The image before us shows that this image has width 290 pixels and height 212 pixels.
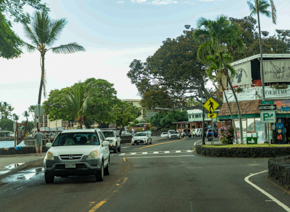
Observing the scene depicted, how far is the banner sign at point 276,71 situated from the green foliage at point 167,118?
63937 mm

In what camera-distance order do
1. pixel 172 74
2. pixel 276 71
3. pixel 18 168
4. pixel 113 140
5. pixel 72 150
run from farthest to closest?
1. pixel 172 74
2. pixel 276 71
3. pixel 113 140
4. pixel 18 168
5. pixel 72 150

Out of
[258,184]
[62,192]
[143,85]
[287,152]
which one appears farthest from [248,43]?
[62,192]

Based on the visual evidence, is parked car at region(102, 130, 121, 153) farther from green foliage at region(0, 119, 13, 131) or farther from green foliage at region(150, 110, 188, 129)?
green foliage at region(0, 119, 13, 131)

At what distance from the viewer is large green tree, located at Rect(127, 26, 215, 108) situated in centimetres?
4009

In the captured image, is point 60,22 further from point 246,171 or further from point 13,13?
point 246,171

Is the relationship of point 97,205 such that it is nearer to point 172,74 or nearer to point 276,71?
point 276,71

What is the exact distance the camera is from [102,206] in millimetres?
7121

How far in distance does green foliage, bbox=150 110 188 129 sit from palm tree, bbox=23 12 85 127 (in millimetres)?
71086

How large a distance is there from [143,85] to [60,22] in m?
22.4

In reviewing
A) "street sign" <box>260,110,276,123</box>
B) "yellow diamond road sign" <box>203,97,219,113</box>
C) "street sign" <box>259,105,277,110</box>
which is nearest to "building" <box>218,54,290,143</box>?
"yellow diamond road sign" <box>203,97,219,113</box>

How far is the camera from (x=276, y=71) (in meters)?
29.5

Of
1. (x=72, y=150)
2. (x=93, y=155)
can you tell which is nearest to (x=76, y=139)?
(x=72, y=150)

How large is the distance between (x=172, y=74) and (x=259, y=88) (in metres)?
13.3

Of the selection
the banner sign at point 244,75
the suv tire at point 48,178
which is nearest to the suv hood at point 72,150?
the suv tire at point 48,178
